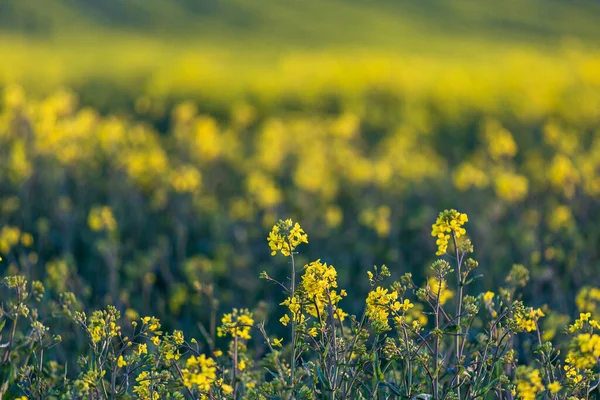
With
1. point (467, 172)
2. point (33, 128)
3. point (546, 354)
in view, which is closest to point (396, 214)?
point (467, 172)

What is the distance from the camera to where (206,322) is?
268 inches

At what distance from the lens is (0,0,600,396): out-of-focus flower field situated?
24.2ft

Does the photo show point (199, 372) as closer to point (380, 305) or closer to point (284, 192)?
point (380, 305)

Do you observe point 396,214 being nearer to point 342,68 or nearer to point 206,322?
point 206,322

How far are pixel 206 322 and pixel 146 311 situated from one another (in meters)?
0.57

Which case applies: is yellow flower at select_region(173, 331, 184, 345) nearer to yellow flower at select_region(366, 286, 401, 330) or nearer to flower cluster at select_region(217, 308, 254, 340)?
flower cluster at select_region(217, 308, 254, 340)

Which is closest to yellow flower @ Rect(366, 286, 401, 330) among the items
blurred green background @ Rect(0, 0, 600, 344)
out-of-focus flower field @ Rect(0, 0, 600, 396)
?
out-of-focus flower field @ Rect(0, 0, 600, 396)

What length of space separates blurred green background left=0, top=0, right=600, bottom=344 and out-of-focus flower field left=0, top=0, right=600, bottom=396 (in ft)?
0.13

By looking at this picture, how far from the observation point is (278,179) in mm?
11062

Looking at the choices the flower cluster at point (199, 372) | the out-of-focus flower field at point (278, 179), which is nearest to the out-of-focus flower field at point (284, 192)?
the out-of-focus flower field at point (278, 179)

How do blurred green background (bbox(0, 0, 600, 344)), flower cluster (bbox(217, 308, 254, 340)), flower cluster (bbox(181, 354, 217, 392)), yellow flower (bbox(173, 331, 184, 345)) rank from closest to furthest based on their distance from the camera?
flower cluster (bbox(181, 354, 217, 392)), flower cluster (bbox(217, 308, 254, 340)), yellow flower (bbox(173, 331, 184, 345)), blurred green background (bbox(0, 0, 600, 344))

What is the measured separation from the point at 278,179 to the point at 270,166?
1.03 m

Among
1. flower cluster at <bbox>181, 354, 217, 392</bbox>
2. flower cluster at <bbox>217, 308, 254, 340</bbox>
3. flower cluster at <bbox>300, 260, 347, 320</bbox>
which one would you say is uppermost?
flower cluster at <bbox>300, 260, 347, 320</bbox>

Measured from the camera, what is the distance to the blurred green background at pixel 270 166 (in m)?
7.62
